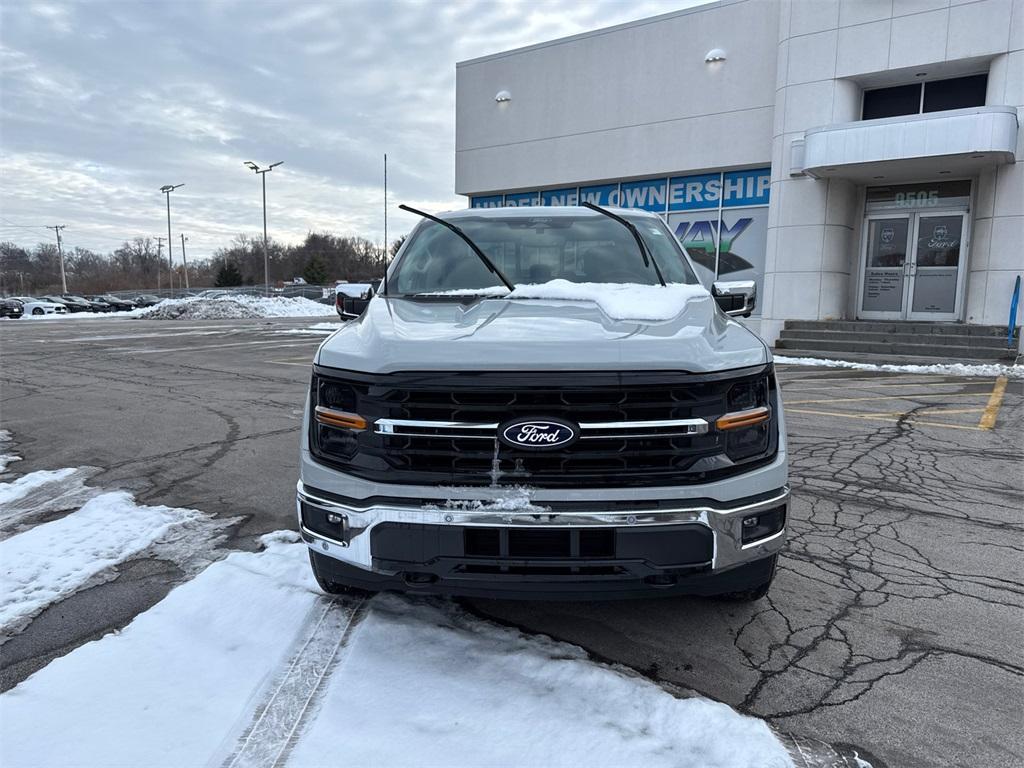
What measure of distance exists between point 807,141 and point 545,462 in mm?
14770

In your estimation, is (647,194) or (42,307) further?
(42,307)

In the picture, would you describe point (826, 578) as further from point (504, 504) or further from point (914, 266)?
point (914, 266)

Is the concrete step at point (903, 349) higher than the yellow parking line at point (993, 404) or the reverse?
higher

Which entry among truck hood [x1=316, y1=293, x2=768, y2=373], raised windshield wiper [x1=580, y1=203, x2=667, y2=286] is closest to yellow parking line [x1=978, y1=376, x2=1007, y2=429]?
raised windshield wiper [x1=580, y1=203, x2=667, y2=286]

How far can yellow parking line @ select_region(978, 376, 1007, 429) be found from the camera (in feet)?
25.3

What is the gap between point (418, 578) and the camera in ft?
8.09

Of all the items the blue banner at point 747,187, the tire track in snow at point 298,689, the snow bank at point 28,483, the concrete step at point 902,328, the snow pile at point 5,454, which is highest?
the blue banner at point 747,187

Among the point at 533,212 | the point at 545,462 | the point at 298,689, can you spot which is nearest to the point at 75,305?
the point at 533,212

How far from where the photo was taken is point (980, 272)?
46.6 ft

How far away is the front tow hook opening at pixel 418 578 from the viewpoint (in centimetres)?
244

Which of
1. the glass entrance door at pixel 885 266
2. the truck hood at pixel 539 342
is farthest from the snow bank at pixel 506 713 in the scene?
the glass entrance door at pixel 885 266

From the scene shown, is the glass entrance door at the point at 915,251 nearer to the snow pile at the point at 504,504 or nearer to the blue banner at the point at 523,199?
the blue banner at the point at 523,199

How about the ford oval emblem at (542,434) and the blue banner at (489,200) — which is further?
the blue banner at (489,200)

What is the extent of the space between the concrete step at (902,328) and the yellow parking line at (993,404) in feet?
8.31
